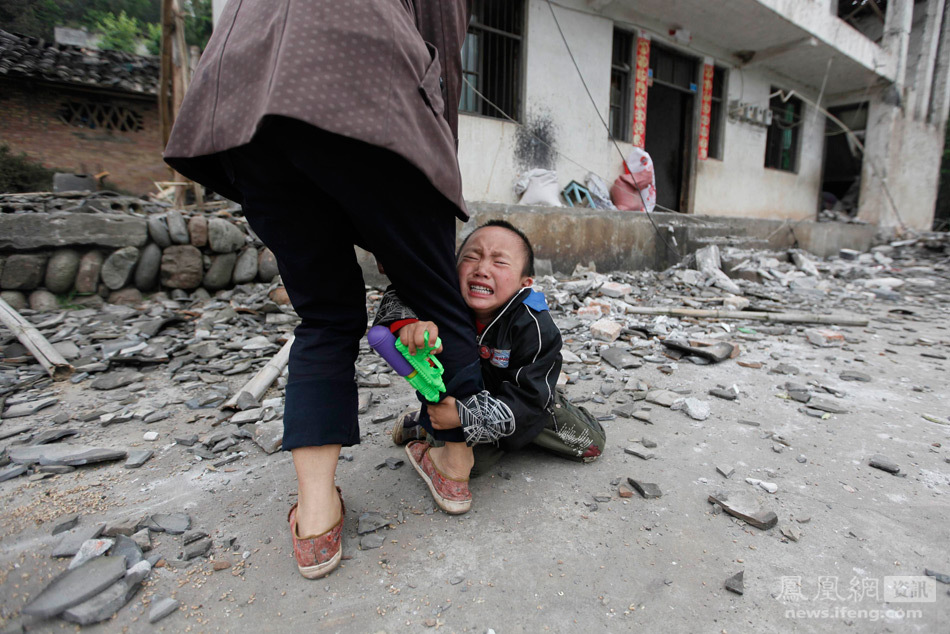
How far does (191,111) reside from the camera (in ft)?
3.41

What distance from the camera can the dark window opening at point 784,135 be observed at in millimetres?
10141

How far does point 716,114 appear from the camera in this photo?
890 cm

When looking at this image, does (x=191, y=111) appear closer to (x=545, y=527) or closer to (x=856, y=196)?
(x=545, y=527)

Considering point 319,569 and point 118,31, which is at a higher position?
point 118,31

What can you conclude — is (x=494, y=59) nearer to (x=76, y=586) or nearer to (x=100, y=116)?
(x=76, y=586)

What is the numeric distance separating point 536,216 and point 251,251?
2.96m

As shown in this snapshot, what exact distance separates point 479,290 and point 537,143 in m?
5.46

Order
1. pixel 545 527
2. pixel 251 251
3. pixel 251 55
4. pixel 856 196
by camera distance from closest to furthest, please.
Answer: pixel 251 55 → pixel 545 527 → pixel 251 251 → pixel 856 196

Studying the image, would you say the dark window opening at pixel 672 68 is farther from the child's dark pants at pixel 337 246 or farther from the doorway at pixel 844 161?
the child's dark pants at pixel 337 246

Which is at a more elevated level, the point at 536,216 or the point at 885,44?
the point at 885,44

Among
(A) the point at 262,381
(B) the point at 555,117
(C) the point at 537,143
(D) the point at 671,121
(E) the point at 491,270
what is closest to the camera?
(E) the point at 491,270

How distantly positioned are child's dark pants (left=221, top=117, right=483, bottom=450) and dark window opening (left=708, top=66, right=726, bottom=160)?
9311 mm

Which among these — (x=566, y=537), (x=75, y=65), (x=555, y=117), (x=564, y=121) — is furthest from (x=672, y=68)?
(x=75, y=65)

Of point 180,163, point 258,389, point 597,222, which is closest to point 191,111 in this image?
point 180,163
